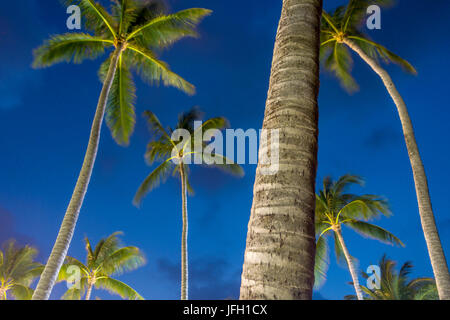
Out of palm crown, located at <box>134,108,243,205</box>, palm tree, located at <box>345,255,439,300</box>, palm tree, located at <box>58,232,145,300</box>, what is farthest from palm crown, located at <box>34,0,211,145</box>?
palm tree, located at <box>345,255,439,300</box>

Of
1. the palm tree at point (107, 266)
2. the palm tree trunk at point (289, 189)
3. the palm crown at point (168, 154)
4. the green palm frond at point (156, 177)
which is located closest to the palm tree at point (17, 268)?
the palm tree at point (107, 266)

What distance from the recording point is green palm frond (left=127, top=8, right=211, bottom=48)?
9391 mm

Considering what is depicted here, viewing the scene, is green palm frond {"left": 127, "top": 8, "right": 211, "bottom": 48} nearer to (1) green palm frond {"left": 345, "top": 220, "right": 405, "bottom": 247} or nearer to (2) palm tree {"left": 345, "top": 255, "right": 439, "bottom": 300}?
(1) green palm frond {"left": 345, "top": 220, "right": 405, "bottom": 247}

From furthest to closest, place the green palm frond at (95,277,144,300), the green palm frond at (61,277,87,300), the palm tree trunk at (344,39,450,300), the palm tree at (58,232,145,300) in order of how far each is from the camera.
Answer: the green palm frond at (61,277,87,300) → the palm tree at (58,232,145,300) → the green palm frond at (95,277,144,300) → the palm tree trunk at (344,39,450,300)

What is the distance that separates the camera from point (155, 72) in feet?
33.5

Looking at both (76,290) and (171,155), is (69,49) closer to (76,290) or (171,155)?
(171,155)

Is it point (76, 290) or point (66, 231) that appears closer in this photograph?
point (66, 231)

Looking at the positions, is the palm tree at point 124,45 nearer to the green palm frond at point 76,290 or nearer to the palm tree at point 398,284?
the green palm frond at point 76,290

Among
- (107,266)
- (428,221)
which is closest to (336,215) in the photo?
(428,221)

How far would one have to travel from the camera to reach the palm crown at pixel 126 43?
9023mm

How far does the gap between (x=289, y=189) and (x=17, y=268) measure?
890 inches

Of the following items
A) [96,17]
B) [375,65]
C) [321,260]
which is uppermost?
[96,17]

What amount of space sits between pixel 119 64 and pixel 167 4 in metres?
2.74
